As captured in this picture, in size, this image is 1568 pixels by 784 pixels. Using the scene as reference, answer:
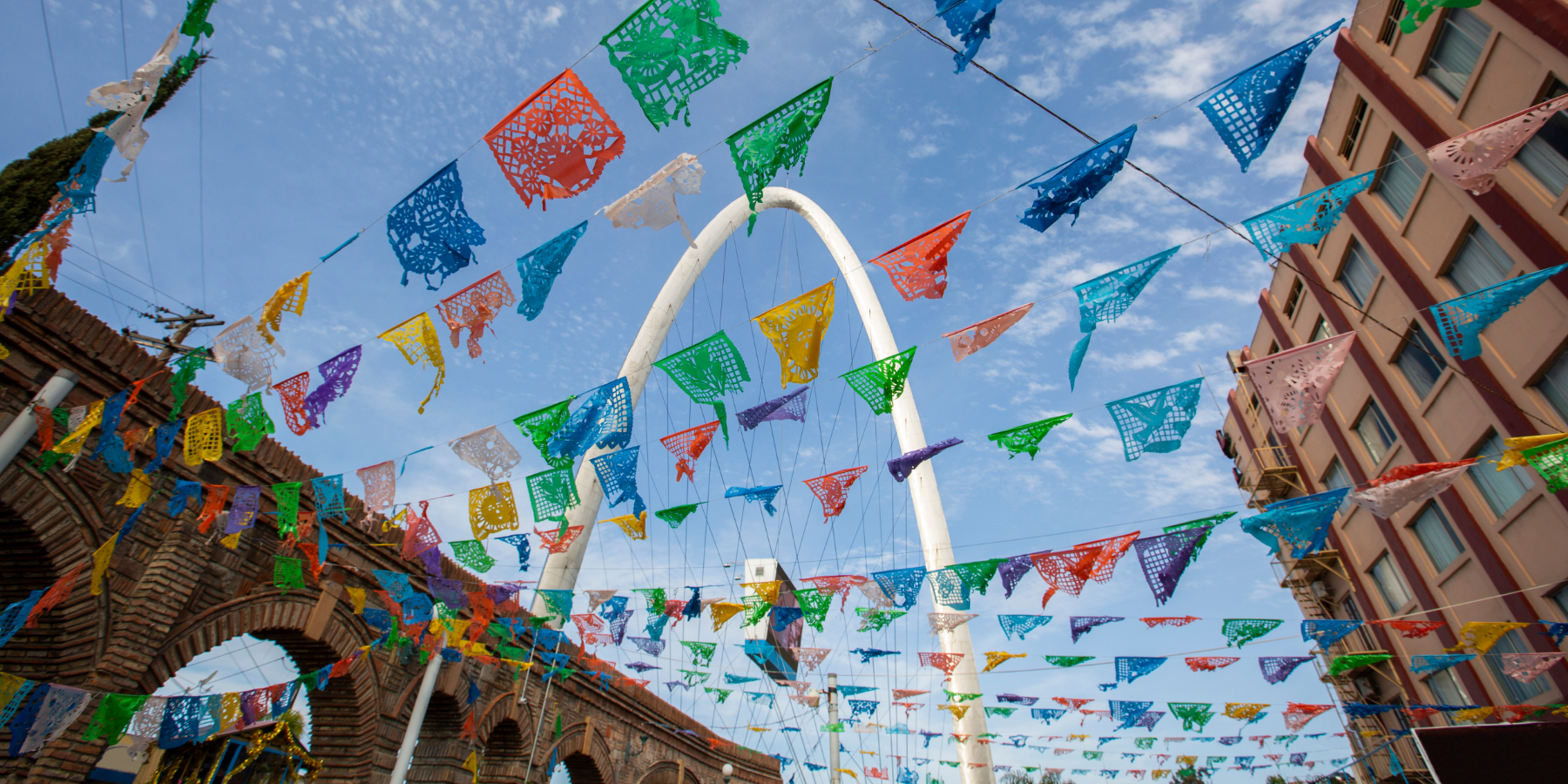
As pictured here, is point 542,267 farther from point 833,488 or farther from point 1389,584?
point 1389,584

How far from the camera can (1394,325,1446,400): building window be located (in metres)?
13.5

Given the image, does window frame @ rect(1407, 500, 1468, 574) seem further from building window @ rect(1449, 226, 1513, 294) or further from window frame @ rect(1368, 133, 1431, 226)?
window frame @ rect(1368, 133, 1431, 226)

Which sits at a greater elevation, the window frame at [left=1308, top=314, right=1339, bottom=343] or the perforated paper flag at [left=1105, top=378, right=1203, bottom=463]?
the window frame at [left=1308, top=314, right=1339, bottom=343]

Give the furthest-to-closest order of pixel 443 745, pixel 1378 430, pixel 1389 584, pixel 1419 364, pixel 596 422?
pixel 1389 584
pixel 1378 430
pixel 1419 364
pixel 443 745
pixel 596 422

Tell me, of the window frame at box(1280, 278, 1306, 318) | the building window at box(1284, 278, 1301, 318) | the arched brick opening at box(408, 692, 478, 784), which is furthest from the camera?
the building window at box(1284, 278, 1301, 318)

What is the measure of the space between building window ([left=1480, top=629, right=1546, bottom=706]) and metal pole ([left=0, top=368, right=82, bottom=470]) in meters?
21.3

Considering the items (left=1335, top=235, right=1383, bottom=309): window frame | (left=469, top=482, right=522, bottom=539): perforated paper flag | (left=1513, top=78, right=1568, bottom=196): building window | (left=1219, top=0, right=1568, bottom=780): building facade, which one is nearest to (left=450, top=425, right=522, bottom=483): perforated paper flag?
(left=469, top=482, right=522, bottom=539): perforated paper flag

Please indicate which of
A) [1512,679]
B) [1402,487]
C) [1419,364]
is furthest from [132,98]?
[1512,679]

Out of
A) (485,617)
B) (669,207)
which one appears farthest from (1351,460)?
(485,617)

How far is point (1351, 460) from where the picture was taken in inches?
677

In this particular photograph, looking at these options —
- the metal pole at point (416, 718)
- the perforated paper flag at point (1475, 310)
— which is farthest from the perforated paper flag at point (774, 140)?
the metal pole at point (416, 718)

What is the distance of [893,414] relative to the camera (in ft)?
71.6

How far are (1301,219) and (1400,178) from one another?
37.6ft

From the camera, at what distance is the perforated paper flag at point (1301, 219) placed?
5883 mm
